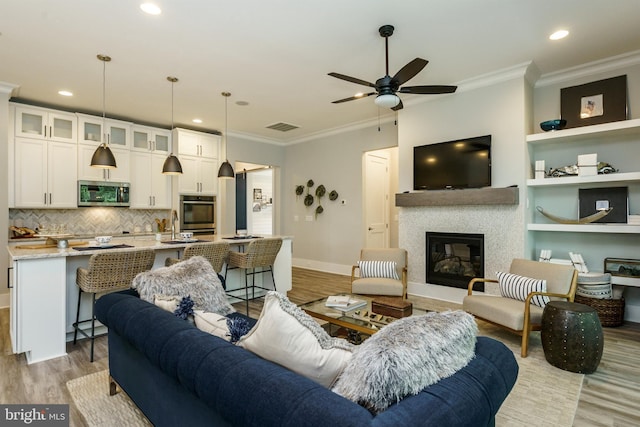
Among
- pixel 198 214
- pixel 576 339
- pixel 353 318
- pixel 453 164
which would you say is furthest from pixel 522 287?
pixel 198 214

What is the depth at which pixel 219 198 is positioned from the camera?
6.66 metres

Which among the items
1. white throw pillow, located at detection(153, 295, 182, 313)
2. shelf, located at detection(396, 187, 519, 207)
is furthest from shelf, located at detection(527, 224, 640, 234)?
white throw pillow, located at detection(153, 295, 182, 313)

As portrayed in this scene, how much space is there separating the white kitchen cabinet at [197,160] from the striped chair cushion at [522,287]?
5191 mm

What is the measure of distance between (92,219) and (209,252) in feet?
10.9

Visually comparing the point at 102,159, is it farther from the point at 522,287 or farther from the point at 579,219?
the point at 579,219

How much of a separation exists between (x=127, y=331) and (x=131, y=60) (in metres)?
3.19

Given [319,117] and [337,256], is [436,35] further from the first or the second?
[337,256]

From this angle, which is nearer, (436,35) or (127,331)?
(127,331)

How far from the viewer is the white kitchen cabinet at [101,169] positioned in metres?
5.25

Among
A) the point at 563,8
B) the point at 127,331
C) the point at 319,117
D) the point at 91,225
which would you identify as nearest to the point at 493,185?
Result: the point at 563,8

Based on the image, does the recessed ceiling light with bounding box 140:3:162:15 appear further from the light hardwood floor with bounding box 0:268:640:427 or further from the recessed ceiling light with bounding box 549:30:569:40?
the recessed ceiling light with bounding box 549:30:569:40

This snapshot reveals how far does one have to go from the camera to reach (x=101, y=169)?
5434 mm

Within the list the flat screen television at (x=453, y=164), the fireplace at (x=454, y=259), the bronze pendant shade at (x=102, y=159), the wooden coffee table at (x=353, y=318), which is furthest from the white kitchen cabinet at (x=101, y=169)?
the fireplace at (x=454, y=259)

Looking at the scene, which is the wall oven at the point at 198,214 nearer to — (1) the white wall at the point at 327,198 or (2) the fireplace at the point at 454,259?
(1) the white wall at the point at 327,198
